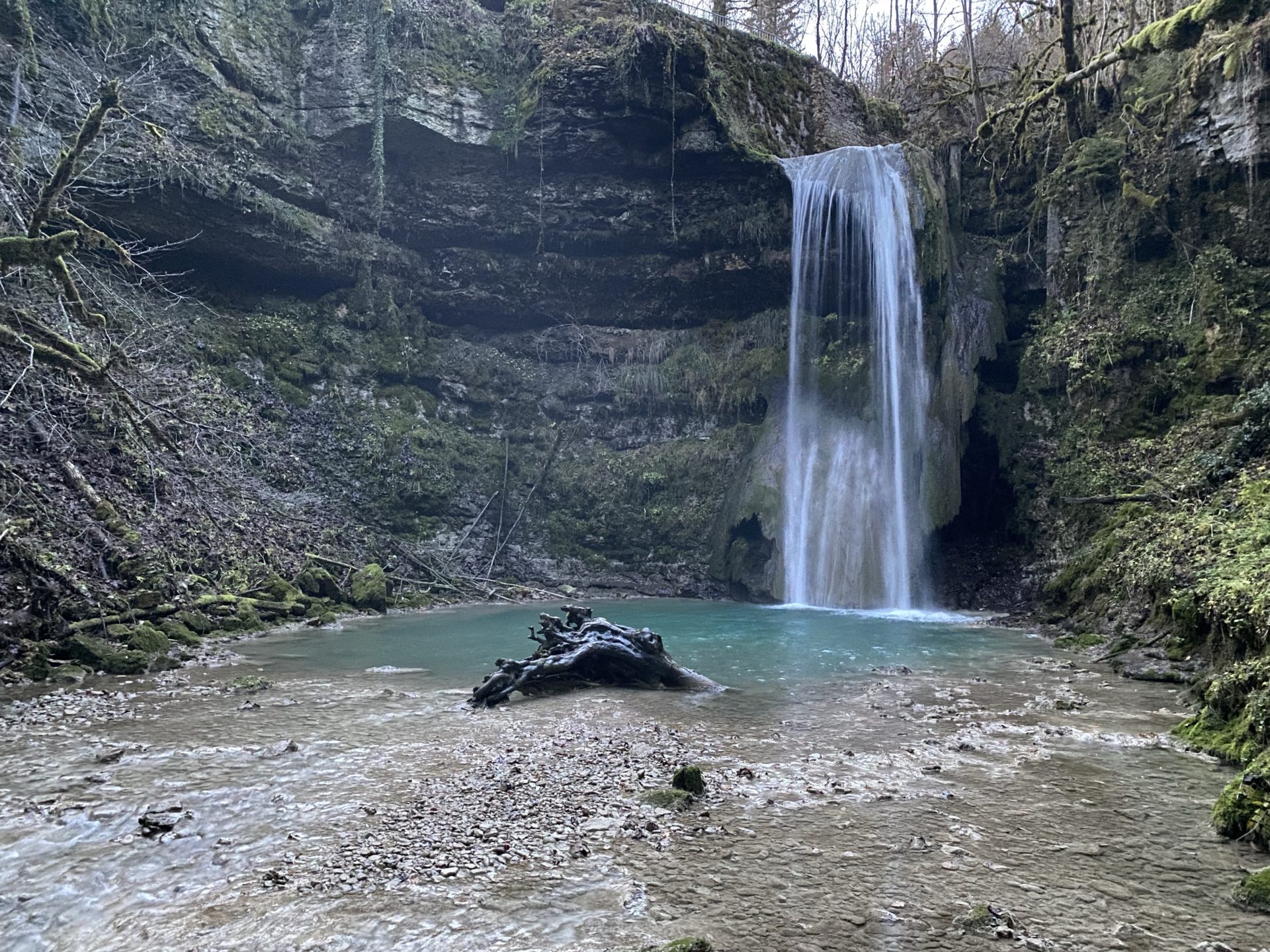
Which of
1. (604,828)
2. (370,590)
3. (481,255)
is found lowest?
(370,590)

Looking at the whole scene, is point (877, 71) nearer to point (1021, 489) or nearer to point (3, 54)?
point (1021, 489)

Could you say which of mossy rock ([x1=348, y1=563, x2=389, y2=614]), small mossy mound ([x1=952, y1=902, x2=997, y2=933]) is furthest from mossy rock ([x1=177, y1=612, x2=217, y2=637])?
small mossy mound ([x1=952, y1=902, x2=997, y2=933])

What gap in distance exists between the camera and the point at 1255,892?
261 centimetres

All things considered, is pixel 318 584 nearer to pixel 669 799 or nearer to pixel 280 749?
pixel 280 749

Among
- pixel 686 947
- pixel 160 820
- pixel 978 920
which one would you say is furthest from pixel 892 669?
pixel 160 820

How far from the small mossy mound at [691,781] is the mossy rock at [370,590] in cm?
1067

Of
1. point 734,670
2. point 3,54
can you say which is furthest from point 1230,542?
point 3,54

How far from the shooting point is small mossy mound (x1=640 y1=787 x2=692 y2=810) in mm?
3627

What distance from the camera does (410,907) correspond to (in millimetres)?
2670

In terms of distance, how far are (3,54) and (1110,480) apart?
21115mm

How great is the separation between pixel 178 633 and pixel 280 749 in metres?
4.99

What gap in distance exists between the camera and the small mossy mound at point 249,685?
623cm

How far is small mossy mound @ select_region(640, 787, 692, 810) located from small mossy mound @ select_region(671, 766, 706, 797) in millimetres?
42

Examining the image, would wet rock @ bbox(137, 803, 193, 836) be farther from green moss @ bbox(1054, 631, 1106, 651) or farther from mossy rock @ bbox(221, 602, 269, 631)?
green moss @ bbox(1054, 631, 1106, 651)
